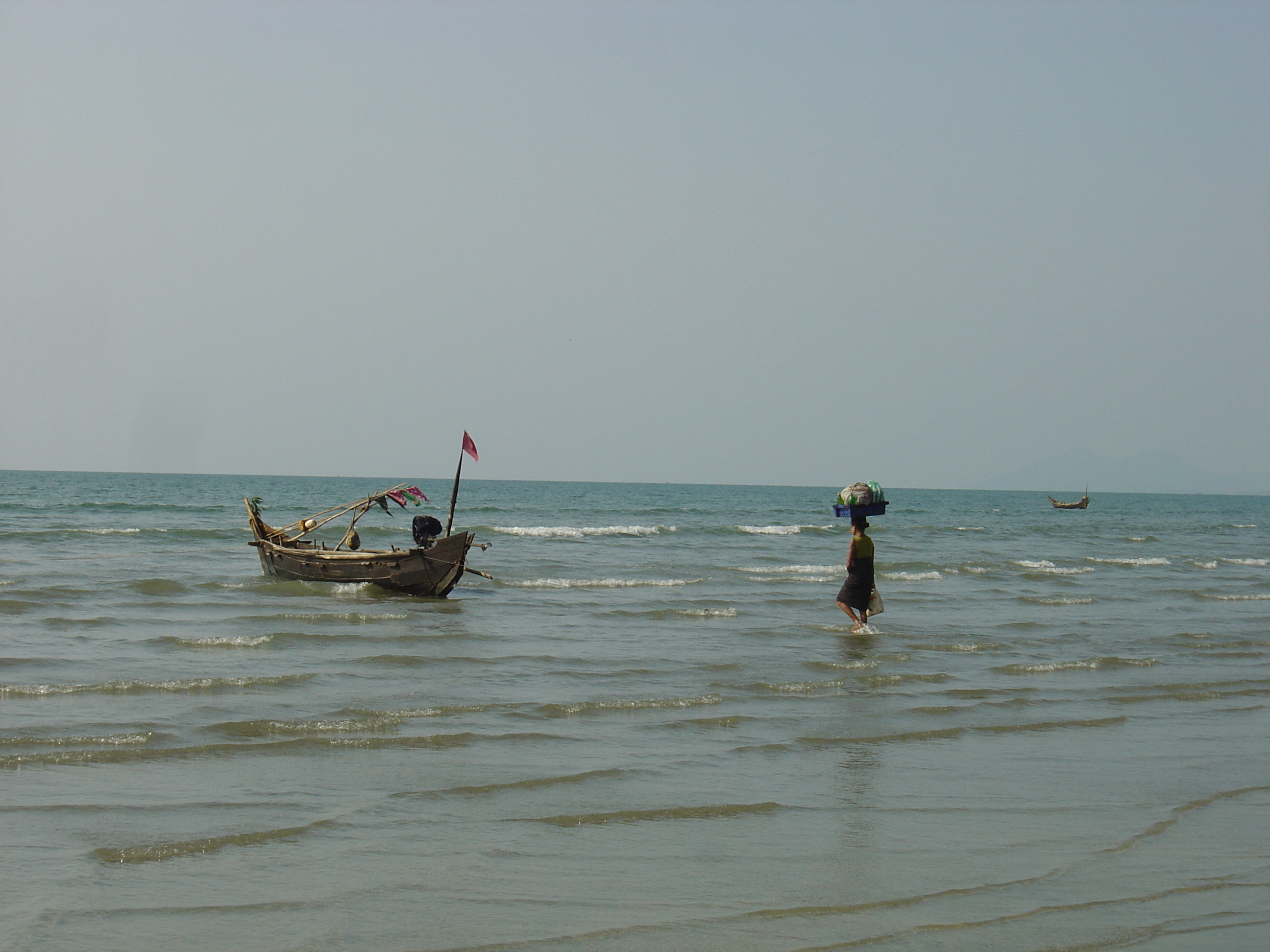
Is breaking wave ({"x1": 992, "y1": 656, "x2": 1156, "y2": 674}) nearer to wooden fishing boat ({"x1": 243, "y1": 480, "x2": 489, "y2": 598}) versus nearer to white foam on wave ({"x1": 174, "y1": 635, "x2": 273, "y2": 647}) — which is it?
white foam on wave ({"x1": 174, "y1": 635, "x2": 273, "y2": 647})

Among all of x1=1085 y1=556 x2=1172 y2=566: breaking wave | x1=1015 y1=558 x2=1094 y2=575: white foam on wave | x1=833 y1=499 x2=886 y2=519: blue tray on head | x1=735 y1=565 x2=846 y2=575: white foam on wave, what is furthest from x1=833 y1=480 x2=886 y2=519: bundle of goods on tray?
x1=1085 y1=556 x2=1172 y2=566: breaking wave

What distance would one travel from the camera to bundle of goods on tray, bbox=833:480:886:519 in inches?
554

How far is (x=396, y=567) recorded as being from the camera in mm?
20016

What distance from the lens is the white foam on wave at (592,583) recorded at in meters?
21.9

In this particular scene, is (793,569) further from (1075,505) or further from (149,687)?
(1075,505)

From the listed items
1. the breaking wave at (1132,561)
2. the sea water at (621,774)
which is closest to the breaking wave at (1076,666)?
the sea water at (621,774)

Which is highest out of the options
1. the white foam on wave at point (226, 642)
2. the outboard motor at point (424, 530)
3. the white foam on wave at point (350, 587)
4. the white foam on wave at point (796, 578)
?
the outboard motor at point (424, 530)

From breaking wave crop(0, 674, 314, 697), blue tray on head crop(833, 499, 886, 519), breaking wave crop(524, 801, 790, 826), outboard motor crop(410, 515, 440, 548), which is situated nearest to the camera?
breaking wave crop(524, 801, 790, 826)

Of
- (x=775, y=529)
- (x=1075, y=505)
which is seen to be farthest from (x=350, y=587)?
(x=1075, y=505)

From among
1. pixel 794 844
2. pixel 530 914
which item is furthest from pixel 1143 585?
pixel 530 914

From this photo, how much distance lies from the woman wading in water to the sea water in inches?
17.7

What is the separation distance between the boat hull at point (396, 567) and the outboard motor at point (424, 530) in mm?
216

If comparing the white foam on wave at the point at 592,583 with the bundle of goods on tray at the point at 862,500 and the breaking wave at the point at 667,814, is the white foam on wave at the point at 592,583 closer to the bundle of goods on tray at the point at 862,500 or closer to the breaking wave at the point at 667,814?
the bundle of goods on tray at the point at 862,500

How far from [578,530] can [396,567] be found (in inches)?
921
